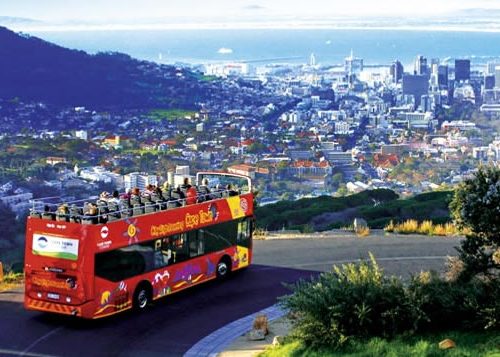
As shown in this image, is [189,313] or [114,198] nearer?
[189,313]

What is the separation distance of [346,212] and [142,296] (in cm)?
2423

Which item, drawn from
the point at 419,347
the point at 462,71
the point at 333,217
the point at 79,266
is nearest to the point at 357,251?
the point at 79,266

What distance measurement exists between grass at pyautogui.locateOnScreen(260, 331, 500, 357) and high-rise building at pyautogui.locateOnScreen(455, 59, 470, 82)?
3732 inches

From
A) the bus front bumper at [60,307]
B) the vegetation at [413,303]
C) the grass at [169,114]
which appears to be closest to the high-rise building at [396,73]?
the grass at [169,114]

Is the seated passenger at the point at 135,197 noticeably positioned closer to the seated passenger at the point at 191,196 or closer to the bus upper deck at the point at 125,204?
the bus upper deck at the point at 125,204

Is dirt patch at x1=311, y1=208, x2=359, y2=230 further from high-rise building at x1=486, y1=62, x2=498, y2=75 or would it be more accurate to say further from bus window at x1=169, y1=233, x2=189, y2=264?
high-rise building at x1=486, y1=62, x2=498, y2=75

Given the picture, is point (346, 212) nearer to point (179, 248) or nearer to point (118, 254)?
point (179, 248)

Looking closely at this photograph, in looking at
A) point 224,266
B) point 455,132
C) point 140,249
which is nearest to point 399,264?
point 224,266

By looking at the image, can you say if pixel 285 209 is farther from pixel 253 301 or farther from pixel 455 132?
pixel 455 132

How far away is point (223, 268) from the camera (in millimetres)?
25297

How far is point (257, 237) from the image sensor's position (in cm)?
3192

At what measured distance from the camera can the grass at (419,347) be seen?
1584 cm

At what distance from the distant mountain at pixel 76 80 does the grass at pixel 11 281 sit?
55.8 meters

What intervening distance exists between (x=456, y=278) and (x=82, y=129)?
203 ft
